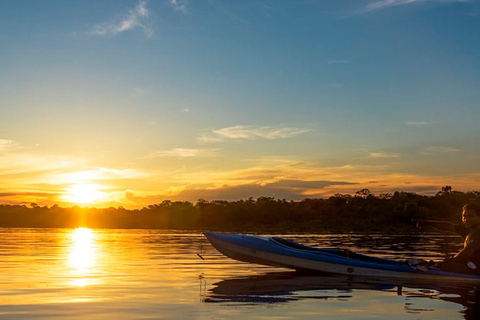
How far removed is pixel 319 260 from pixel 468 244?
4.09 meters

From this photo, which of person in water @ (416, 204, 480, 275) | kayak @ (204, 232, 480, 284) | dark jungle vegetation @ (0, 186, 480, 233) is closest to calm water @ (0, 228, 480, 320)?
kayak @ (204, 232, 480, 284)

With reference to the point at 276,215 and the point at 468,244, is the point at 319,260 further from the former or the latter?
the point at 276,215

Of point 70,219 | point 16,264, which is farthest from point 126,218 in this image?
point 16,264

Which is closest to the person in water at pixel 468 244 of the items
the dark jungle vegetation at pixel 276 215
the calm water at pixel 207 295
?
Answer: the calm water at pixel 207 295

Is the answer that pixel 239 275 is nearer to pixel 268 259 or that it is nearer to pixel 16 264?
pixel 268 259

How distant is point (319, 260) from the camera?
52.7ft

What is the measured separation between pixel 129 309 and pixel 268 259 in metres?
7.54

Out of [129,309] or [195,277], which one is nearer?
[129,309]

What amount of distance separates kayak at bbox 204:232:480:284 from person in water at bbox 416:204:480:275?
0.62 ft

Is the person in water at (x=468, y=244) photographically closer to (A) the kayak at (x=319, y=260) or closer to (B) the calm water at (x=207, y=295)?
(A) the kayak at (x=319, y=260)

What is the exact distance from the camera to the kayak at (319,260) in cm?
1457

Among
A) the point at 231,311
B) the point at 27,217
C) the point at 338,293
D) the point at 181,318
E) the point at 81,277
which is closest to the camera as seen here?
the point at 181,318

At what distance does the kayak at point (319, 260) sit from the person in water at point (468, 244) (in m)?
0.19

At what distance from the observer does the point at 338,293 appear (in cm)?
1244
